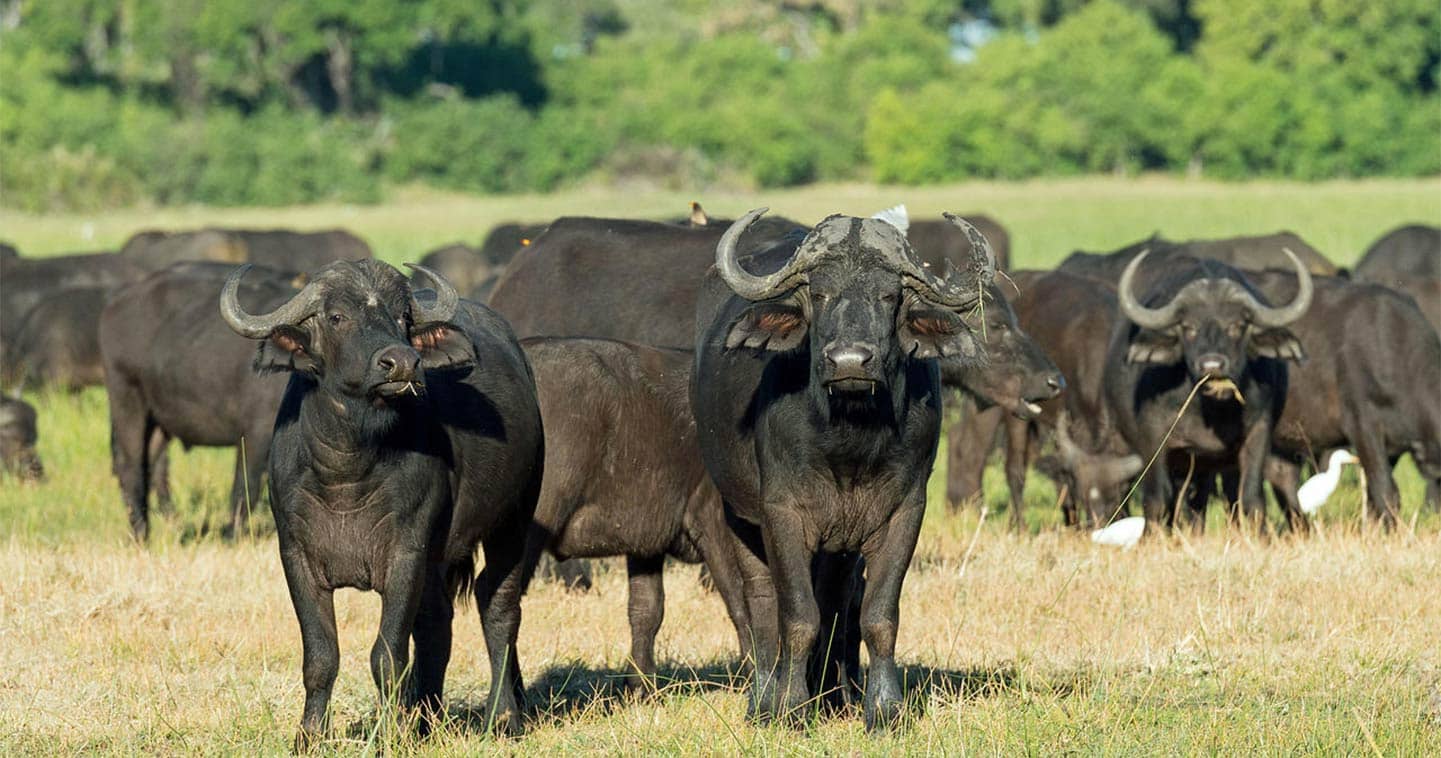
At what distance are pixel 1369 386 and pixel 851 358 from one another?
25.6ft

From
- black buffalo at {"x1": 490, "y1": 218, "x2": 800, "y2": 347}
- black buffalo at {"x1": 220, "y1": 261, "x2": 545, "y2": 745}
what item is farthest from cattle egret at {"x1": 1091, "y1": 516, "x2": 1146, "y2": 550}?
black buffalo at {"x1": 220, "y1": 261, "x2": 545, "y2": 745}

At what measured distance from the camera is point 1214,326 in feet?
38.9

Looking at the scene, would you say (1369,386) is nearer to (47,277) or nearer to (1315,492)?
(1315,492)

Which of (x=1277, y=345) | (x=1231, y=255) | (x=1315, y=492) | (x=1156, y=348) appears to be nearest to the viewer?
(x=1277, y=345)

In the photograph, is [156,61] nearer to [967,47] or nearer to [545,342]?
[967,47]

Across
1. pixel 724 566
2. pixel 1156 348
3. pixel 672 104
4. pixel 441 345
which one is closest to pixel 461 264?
pixel 1156 348

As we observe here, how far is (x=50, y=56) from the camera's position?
73.6 meters

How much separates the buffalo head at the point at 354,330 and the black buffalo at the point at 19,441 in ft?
32.1

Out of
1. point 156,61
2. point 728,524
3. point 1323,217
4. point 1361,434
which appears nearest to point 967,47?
point 156,61

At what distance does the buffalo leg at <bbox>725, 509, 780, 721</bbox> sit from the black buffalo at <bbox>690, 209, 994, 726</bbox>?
0.02m

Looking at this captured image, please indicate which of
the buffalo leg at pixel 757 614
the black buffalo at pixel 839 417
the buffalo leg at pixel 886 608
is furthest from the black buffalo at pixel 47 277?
the buffalo leg at pixel 886 608

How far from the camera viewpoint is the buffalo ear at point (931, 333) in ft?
22.4

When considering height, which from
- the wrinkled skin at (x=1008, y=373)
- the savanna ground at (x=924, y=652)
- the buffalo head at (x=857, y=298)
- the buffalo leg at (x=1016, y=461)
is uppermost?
the buffalo head at (x=857, y=298)

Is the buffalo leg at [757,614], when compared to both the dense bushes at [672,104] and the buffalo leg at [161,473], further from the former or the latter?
the dense bushes at [672,104]
